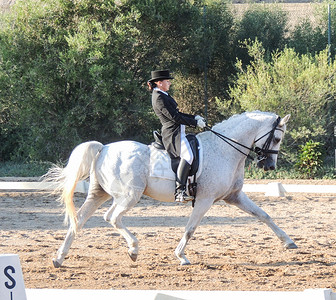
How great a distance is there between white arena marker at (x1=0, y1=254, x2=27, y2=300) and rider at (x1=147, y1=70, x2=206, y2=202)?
329cm

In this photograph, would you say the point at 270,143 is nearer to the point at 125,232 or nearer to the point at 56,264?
the point at 125,232

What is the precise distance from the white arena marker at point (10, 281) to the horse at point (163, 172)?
10.2ft

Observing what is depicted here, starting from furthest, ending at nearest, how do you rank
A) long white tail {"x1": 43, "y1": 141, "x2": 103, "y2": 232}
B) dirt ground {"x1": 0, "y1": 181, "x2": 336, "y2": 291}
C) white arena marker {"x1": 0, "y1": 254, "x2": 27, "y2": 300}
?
long white tail {"x1": 43, "y1": 141, "x2": 103, "y2": 232} < dirt ground {"x1": 0, "y1": 181, "x2": 336, "y2": 291} < white arena marker {"x1": 0, "y1": 254, "x2": 27, "y2": 300}

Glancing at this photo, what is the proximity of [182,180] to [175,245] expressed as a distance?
158cm

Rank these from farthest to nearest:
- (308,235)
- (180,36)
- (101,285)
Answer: (180,36) < (308,235) < (101,285)

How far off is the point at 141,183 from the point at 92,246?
155 cm

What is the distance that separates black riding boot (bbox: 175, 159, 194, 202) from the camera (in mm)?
6742

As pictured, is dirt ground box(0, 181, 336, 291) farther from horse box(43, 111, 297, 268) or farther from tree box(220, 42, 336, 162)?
tree box(220, 42, 336, 162)

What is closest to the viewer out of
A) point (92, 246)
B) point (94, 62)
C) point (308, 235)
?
point (92, 246)

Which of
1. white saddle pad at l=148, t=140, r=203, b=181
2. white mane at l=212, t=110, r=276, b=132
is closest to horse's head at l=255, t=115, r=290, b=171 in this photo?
white mane at l=212, t=110, r=276, b=132

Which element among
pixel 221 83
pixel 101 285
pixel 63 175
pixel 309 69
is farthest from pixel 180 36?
pixel 101 285

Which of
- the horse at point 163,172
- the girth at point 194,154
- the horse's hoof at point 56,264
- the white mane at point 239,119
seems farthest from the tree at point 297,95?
the horse's hoof at point 56,264

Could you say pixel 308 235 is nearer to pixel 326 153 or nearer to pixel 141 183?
pixel 141 183

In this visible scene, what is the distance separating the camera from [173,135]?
689 cm
